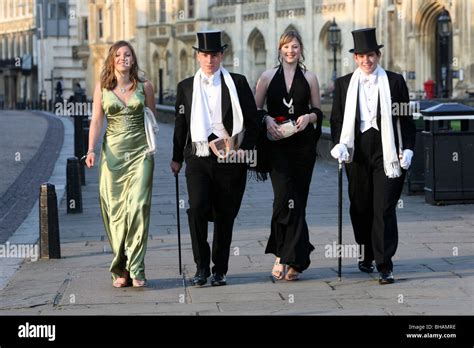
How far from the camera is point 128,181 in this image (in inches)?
399

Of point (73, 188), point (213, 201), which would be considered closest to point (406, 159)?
point (213, 201)

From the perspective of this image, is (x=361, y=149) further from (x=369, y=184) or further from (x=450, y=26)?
(x=450, y=26)

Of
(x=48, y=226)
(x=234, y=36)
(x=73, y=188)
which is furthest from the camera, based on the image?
(x=234, y=36)

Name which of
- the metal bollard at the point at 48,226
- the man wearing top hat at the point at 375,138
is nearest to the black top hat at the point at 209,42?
the man wearing top hat at the point at 375,138

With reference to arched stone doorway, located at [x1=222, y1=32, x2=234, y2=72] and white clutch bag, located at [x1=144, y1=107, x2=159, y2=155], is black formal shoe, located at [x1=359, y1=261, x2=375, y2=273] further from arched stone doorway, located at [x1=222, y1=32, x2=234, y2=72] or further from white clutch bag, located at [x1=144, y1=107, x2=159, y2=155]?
arched stone doorway, located at [x1=222, y1=32, x2=234, y2=72]

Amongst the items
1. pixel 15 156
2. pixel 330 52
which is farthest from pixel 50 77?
pixel 15 156

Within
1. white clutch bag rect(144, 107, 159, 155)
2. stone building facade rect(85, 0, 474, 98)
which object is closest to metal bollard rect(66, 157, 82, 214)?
white clutch bag rect(144, 107, 159, 155)

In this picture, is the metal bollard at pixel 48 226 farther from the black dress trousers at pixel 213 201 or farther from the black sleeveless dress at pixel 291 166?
the black sleeveless dress at pixel 291 166

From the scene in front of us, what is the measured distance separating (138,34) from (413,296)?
75012 millimetres

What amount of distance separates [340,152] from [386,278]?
3.34 ft

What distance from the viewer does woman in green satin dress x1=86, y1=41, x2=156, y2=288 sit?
10062mm

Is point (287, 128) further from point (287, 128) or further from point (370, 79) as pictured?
point (370, 79)

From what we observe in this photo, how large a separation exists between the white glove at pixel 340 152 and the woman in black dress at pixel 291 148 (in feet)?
0.95

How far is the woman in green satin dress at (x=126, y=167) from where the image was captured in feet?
33.0
